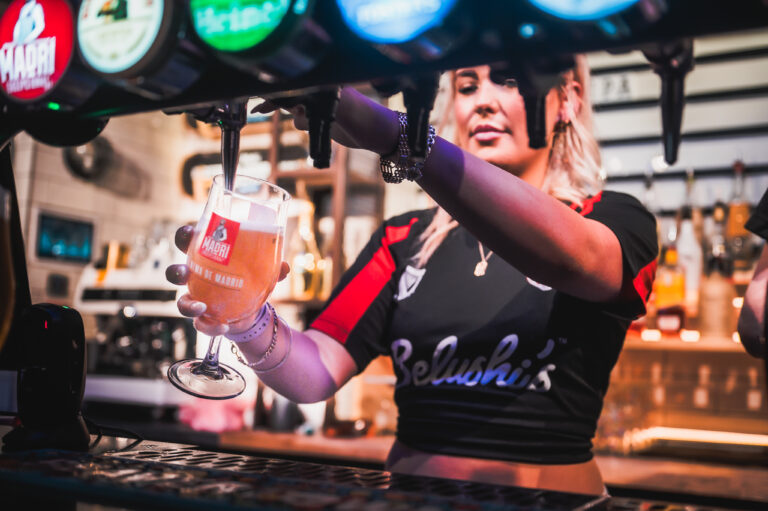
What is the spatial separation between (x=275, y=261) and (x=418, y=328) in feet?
1.58

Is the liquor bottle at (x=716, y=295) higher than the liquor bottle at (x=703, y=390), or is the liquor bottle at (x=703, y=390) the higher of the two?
the liquor bottle at (x=716, y=295)

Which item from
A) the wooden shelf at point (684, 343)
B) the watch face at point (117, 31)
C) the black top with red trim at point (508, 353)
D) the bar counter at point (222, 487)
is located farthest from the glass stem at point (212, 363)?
the wooden shelf at point (684, 343)

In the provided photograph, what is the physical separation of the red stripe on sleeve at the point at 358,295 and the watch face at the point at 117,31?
28.0 inches

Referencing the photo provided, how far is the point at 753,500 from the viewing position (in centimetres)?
228

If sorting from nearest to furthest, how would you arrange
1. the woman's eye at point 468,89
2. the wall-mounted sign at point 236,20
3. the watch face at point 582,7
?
the watch face at point 582,7
the wall-mounted sign at point 236,20
the woman's eye at point 468,89

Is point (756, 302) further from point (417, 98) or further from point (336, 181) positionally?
point (336, 181)

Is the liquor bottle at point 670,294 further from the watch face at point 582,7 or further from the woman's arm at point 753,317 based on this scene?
the watch face at point 582,7

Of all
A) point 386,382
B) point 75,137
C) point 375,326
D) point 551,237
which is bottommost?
point 386,382

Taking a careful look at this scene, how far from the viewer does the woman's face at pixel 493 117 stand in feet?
4.09

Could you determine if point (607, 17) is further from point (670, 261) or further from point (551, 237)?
point (670, 261)

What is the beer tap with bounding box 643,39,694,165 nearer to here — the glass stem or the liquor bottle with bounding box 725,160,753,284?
the glass stem

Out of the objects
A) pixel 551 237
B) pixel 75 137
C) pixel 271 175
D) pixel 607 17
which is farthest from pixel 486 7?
pixel 271 175

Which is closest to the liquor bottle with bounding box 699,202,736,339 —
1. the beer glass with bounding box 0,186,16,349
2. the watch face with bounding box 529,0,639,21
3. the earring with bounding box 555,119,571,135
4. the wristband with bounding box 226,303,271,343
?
the earring with bounding box 555,119,571,135

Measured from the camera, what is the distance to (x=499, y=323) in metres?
1.25
